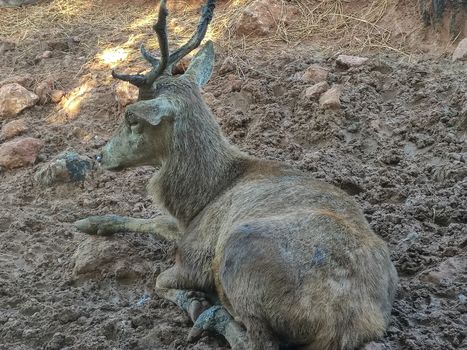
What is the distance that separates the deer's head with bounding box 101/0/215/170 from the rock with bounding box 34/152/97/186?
1364mm

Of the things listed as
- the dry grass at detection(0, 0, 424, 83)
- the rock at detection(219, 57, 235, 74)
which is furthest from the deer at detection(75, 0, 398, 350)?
the dry grass at detection(0, 0, 424, 83)

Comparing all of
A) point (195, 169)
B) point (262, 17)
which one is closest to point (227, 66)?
point (262, 17)

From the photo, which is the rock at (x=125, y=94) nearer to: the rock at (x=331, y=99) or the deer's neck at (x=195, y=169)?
the rock at (x=331, y=99)

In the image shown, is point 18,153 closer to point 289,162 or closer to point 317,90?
point 289,162

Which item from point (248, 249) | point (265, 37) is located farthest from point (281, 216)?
point (265, 37)

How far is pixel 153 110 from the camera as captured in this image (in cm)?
471

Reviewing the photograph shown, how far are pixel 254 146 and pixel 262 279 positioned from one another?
2948 millimetres

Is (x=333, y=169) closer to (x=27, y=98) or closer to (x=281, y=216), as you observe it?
(x=281, y=216)

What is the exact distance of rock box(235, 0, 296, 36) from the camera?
802 cm

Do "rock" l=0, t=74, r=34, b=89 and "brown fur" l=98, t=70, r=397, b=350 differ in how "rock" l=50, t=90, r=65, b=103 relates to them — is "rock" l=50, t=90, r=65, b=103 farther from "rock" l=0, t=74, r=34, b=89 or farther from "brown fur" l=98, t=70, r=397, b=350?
"brown fur" l=98, t=70, r=397, b=350

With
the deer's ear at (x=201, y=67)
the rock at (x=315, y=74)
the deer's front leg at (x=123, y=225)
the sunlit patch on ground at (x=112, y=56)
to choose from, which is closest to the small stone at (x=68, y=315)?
the deer's front leg at (x=123, y=225)

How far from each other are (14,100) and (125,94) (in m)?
1.39

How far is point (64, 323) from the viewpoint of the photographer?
4453 mm

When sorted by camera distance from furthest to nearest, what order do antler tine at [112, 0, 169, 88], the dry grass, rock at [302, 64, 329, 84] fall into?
the dry grass → rock at [302, 64, 329, 84] → antler tine at [112, 0, 169, 88]
